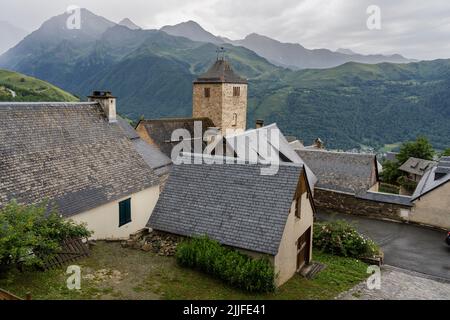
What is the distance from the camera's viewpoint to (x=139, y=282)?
13086 millimetres

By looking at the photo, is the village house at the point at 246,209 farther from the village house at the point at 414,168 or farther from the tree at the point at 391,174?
the village house at the point at 414,168

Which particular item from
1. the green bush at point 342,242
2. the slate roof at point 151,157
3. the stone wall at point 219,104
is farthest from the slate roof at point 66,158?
the stone wall at point 219,104

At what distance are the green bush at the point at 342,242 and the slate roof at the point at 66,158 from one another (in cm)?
1058

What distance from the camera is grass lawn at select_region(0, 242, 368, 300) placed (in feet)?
38.6

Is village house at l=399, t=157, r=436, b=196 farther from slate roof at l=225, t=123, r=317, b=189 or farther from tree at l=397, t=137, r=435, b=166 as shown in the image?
slate roof at l=225, t=123, r=317, b=189

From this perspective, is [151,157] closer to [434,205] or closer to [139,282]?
[139,282]

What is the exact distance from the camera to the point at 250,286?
1307 cm

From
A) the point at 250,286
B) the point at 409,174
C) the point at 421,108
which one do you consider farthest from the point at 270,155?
the point at 421,108

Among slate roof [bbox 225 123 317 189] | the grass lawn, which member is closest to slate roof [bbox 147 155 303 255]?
the grass lawn

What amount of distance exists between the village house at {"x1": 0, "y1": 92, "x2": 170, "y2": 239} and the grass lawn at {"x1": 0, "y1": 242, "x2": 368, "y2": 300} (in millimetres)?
2278

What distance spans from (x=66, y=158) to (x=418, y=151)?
56015mm

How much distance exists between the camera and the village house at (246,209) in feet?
47.1

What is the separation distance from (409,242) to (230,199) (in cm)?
1598
